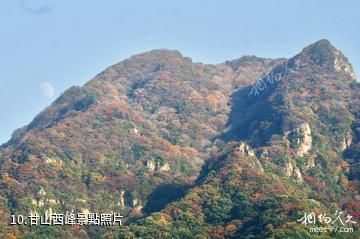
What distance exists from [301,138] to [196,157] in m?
24.1

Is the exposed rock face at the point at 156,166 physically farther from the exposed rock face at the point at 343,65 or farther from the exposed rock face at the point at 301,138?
the exposed rock face at the point at 343,65

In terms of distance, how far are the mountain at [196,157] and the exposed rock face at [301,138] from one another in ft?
0.77

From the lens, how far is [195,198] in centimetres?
11338

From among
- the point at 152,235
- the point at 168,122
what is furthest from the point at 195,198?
the point at 168,122

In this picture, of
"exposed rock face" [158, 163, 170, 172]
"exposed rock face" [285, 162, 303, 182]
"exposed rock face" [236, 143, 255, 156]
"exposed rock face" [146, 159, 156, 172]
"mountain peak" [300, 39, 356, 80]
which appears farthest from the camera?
"mountain peak" [300, 39, 356, 80]

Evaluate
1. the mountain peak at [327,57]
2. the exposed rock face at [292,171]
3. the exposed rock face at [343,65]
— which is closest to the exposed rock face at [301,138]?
the exposed rock face at [292,171]

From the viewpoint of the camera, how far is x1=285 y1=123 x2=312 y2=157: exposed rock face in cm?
14162

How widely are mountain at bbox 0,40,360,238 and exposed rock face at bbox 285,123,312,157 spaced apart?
0.23 m

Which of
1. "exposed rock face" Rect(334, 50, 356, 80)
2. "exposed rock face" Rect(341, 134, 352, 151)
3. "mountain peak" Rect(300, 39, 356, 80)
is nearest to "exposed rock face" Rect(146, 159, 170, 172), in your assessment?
"exposed rock face" Rect(341, 134, 352, 151)

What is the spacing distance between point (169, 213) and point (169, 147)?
43.8 meters

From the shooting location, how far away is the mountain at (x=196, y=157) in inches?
4215

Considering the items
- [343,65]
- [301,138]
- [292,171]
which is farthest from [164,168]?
[343,65]

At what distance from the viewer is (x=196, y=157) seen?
15538 cm

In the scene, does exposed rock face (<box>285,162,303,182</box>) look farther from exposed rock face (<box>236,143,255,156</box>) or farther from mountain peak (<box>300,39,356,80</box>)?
mountain peak (<box>300,39,356,80</box>)
